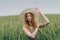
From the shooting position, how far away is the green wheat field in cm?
212

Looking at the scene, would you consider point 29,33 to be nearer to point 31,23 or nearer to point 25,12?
point 31,23

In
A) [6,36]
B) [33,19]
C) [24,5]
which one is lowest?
[6,36]

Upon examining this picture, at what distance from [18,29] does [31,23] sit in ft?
0.52

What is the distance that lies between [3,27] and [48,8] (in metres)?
0.55

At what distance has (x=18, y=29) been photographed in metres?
2.14

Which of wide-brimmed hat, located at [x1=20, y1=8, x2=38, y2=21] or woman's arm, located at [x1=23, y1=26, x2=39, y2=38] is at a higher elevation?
wide-brimmed hat, located at [x1=20, y1=8, x2=38, y2=21]

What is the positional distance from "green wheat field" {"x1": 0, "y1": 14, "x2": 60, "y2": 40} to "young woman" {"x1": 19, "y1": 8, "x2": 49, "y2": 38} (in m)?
0.05

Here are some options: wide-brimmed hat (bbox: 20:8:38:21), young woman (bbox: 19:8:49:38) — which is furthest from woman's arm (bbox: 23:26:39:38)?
wide-brimmed hat (bbox: 20:8:38:21)

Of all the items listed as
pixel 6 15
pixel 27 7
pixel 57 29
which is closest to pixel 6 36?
pixel 6 15

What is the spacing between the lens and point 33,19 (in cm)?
208

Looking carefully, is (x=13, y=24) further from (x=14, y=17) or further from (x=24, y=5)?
(x=24, y=5)

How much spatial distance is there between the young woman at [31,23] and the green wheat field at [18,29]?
5 centimetres

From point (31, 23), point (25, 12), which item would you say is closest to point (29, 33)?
point (31, 23)

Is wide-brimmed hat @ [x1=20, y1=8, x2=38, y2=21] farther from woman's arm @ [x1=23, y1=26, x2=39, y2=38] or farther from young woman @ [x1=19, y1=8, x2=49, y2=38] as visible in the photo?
woman's arm @ [x1=23, y1=26, x2=39, y2=38]
